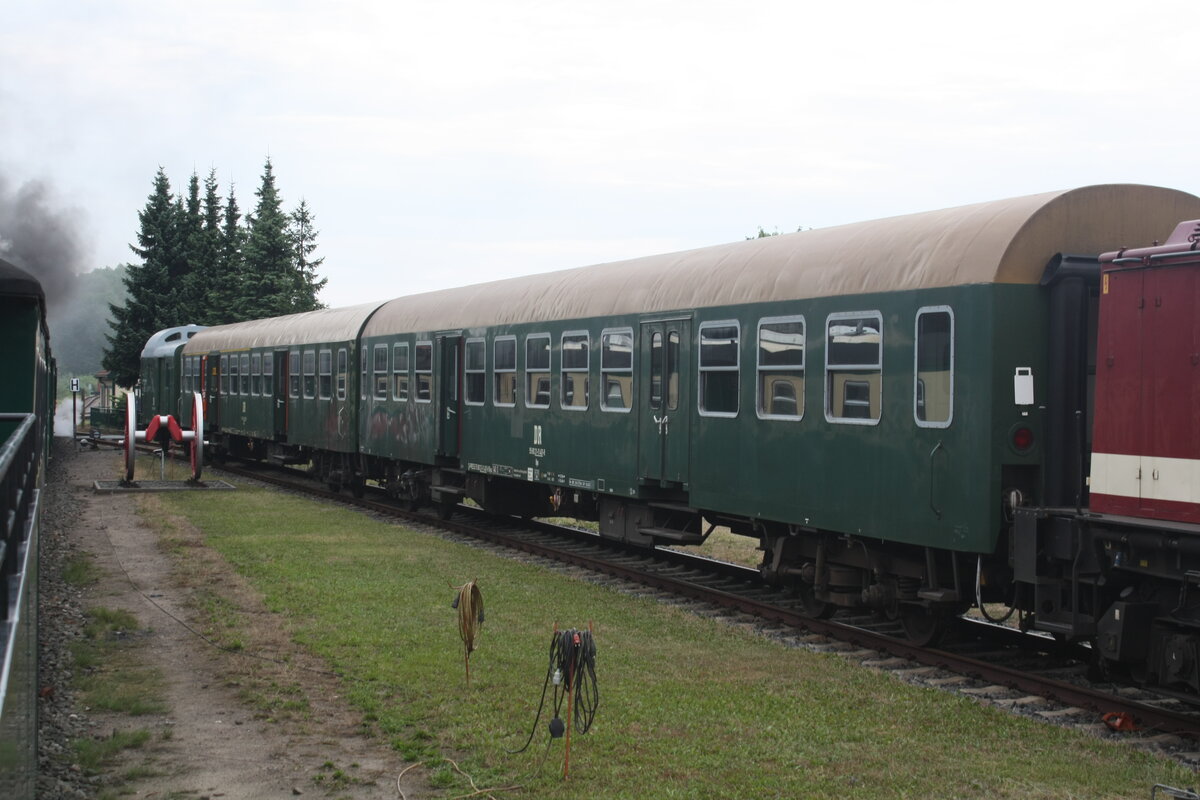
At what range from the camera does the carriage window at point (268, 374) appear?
2790cm

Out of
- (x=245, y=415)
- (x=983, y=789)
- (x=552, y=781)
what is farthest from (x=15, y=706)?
(x=245, y=415)

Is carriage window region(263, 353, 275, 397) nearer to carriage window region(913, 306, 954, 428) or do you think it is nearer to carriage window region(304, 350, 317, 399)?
carriage window region(304, 350, 317, 399)

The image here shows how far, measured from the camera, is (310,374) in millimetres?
25438

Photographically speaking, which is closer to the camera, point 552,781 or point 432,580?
point 552,781

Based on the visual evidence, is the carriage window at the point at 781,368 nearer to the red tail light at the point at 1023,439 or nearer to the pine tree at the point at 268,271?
the red tail light at the point at 1023,439

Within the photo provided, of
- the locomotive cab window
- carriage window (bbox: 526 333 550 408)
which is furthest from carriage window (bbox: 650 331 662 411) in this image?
the locomotive cab window

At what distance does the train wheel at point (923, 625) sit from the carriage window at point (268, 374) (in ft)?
67.1

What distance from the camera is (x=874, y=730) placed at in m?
7.58

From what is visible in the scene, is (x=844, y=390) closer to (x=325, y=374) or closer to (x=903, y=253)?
(x=903, y=253)

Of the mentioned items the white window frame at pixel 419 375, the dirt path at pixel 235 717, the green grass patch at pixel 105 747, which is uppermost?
the white window frame at pixel 419 375

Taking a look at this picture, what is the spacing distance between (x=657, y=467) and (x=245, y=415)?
19.8m

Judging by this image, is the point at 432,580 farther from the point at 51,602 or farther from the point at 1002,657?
the point at 1002,657

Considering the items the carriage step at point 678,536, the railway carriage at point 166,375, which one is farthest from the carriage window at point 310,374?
the carriage step at point 678,536

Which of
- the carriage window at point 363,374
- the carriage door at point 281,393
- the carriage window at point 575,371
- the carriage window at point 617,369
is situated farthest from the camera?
the carriage door at point 281,393
